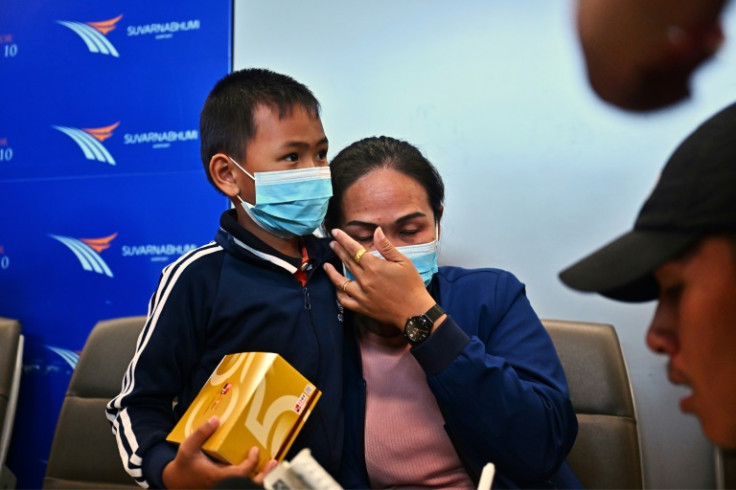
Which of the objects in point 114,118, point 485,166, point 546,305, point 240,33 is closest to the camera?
point 485,166

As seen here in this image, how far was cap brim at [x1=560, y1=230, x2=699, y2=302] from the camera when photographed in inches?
14.7

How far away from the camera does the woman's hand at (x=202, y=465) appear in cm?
69

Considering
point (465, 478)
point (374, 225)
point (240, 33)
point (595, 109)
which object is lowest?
point (465, 478)

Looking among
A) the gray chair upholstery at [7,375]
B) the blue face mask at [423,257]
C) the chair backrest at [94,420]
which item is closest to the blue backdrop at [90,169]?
the gray chair upholstery at [7,375]

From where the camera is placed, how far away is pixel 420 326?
86cm

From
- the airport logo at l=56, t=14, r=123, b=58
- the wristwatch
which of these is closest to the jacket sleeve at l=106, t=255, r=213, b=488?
the wristwatch

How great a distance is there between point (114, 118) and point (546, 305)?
1.32 m

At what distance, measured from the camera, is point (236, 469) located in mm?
688

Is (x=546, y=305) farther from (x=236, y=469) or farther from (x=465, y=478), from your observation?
(x=236, y=469)

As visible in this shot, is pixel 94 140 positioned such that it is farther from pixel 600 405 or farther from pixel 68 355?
pixel 600 405

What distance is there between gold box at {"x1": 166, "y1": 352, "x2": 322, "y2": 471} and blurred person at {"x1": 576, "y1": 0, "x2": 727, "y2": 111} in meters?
0.49

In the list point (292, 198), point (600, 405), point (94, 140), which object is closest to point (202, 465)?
point (292, 198)

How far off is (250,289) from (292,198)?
0.52 ft

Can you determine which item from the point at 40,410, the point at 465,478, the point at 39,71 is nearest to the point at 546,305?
the point at 465,478
